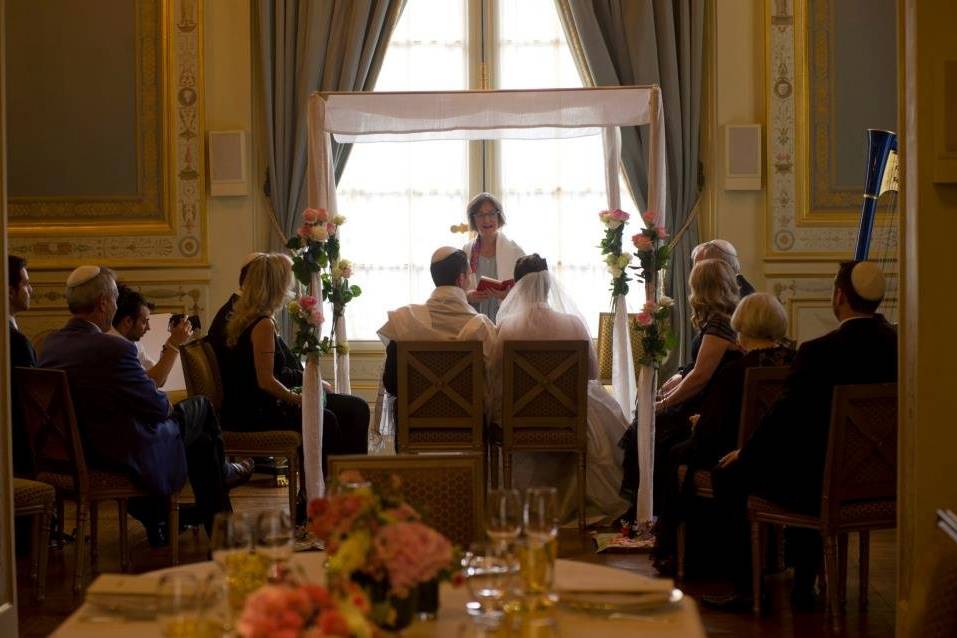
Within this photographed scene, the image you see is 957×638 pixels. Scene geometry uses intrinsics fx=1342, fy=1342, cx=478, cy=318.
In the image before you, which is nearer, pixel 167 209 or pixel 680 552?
pixel 680 552

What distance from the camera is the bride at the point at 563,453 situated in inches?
263

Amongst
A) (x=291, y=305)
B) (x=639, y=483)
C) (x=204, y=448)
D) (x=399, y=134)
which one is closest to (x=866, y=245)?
(x=639, y=483)

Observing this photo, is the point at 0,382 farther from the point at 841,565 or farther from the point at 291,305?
the point at 841,565

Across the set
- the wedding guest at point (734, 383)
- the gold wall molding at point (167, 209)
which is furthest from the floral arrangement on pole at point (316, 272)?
the gold wall molding at point (167, 209)

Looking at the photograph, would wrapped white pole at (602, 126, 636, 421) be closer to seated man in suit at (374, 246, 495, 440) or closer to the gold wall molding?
seated man in suit at (374, 246, 495, 440)

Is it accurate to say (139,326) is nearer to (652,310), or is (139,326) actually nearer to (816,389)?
(652,310)

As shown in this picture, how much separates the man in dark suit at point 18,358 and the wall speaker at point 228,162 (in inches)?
120

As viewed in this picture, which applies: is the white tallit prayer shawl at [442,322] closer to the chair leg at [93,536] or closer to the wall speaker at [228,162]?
the chair leg at [93,536]

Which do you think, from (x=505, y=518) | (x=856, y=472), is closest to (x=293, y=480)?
(x=856, y=472)

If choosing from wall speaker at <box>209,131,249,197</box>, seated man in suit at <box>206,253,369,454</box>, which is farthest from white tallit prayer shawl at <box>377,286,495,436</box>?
wall speaker at <box>209,131,249,197</box>

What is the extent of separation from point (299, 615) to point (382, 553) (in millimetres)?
320

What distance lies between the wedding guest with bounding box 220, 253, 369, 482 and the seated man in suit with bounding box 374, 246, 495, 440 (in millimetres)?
537

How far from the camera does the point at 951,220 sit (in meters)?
3.80

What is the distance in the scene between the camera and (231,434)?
636 centimetres
